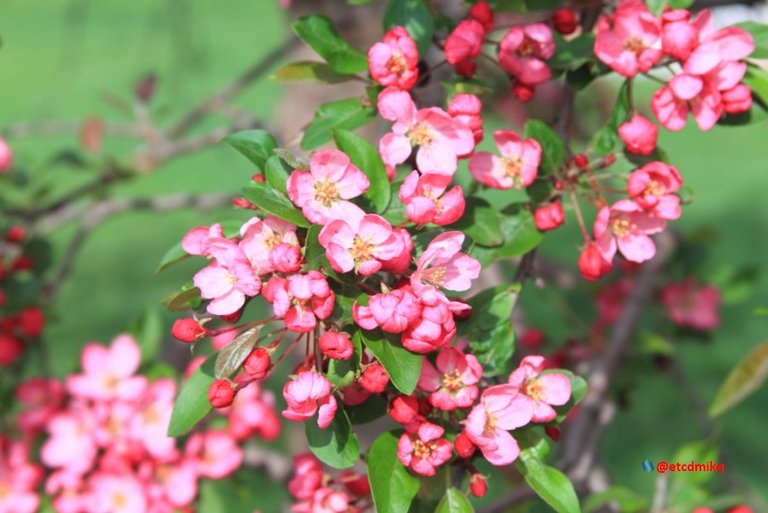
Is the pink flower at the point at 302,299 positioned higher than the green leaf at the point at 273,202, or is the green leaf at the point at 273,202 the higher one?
the green leaf at the point at 273,202

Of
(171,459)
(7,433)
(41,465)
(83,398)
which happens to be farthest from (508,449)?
(7,433)

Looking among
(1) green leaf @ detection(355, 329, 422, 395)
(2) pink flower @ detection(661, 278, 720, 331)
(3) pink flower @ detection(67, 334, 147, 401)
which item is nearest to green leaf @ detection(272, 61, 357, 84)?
(1) green leaf @ detection(355, 329, 422, 395)

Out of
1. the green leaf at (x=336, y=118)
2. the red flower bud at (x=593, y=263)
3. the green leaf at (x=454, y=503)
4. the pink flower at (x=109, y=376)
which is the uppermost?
the green leaf at (x=336, y=118)

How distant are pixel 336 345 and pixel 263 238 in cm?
13

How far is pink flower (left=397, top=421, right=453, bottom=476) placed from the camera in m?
0.81

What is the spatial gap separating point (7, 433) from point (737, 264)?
3.76m

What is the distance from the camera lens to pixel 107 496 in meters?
1.29

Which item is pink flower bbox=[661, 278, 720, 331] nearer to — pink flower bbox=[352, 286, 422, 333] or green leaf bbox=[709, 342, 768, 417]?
green leaf bbox=[709, 342, 768, 417]

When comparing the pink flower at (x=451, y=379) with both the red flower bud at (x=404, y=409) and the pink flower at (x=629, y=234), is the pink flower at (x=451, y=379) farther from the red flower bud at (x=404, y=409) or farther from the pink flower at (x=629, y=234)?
the pink flower at (x=629, y=234)

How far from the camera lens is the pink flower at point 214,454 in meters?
1.35

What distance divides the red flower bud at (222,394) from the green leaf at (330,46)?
372 mm

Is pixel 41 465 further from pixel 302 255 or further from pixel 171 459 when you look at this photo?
pixel 302 255

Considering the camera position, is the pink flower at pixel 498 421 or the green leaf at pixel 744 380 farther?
the green leaf at pixel 744 380

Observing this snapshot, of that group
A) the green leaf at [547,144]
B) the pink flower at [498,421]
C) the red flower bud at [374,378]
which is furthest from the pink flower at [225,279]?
the green leaf at [547,144]
